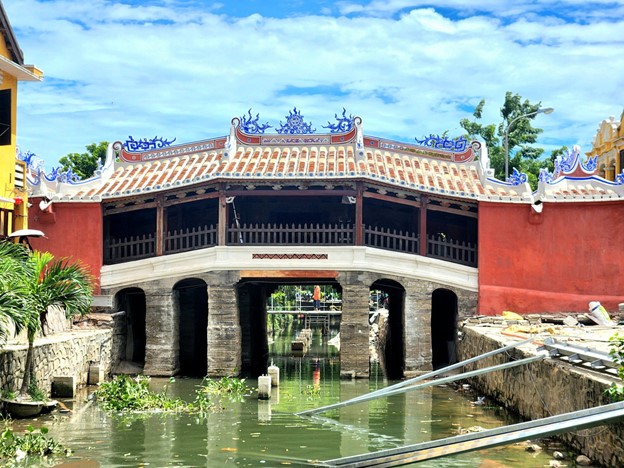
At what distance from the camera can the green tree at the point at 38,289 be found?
16500 mm

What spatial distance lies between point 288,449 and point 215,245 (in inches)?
448

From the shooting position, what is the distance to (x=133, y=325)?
28.5 m

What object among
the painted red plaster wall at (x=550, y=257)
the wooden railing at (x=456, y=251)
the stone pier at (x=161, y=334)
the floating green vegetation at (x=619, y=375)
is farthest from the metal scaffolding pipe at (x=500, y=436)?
the painted red plaster wall at (x=550, y=257)

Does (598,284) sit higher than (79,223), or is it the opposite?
(79,223)

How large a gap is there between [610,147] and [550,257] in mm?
12710

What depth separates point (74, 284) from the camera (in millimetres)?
18688

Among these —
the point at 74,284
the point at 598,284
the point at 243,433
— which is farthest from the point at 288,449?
the point at 598,284

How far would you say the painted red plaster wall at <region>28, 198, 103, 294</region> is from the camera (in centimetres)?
2581

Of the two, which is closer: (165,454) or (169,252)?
(165,454)

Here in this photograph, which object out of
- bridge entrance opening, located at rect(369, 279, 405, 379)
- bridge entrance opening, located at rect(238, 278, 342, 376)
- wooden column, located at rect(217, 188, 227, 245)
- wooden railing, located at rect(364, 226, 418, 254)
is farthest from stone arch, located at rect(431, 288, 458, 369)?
wooden column, located at rect(217, 188, 227, 245)

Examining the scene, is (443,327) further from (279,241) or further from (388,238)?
(279,241)

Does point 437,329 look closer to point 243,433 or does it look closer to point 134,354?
point 134,354

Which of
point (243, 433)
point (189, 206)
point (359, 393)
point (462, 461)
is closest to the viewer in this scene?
point (462, 461)

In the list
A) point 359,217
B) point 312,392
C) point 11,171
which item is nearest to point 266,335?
point 359,217
